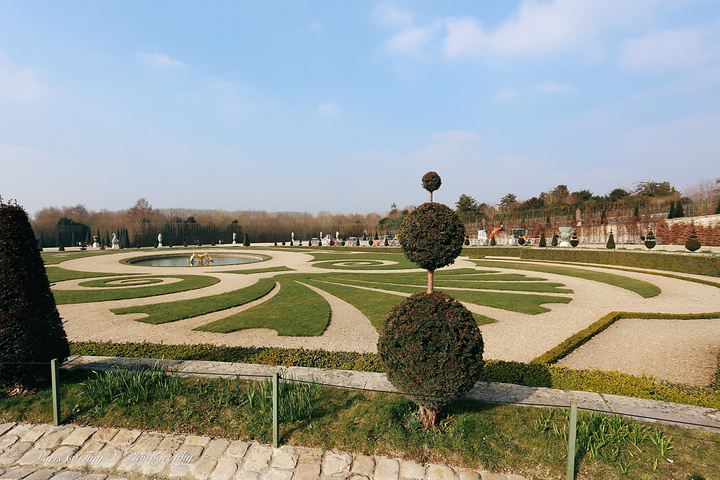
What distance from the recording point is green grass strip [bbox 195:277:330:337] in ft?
33.9

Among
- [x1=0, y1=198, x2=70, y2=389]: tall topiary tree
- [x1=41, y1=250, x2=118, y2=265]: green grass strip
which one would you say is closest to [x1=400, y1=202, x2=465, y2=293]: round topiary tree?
[x1=0, y1=198, x2=70, y2=389]: tall topiary tree

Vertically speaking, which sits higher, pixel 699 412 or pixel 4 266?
pixel 4 266

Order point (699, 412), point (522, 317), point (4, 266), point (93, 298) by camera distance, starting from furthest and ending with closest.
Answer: point (93, 298)
point (522, 317)
point (4, 266)
point (699, 412)

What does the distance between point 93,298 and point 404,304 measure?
16.0 metres

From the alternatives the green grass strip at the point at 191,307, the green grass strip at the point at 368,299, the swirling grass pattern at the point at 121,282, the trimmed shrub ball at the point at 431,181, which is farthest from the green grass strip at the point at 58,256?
the trimmed shrub ball at the point at 431,181

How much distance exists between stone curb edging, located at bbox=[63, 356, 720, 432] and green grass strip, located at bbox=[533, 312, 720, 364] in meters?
2.36

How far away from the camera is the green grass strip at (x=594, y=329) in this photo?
812 centimetres

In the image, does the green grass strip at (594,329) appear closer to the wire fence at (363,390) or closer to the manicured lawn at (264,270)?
the wire fence at (363,390)

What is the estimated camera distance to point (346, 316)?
39.3 ft

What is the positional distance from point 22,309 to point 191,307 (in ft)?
24.5

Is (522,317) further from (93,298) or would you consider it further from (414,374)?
(93,298)

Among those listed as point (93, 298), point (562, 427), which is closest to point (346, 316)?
point (562, 427)

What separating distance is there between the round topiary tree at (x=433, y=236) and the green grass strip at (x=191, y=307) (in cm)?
999

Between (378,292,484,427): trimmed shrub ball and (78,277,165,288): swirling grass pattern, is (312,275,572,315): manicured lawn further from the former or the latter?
(78,277,165,288): swirling grass pattern
